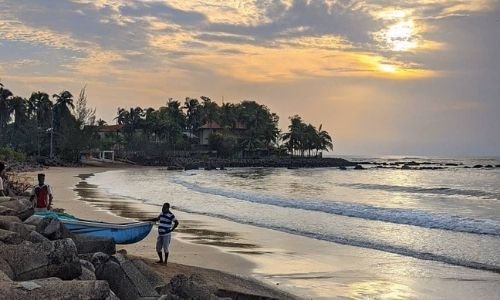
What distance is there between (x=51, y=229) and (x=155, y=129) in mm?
105725

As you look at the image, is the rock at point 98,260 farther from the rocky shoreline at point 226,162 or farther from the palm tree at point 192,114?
the palm tree at point 192,114

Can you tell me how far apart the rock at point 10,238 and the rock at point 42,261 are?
0.70m

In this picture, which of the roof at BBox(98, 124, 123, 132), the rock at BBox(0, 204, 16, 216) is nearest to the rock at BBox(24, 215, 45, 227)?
→ the rock at BBox(0, 204, 16, 216)

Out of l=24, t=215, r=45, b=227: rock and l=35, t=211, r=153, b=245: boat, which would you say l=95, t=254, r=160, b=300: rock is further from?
l=35, t=211, r=153, b=245: boat

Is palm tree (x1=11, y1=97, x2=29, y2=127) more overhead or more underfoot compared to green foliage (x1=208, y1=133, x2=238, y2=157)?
more overhead

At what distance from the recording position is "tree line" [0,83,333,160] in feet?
285

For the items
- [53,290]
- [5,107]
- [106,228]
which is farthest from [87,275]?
[5,107]

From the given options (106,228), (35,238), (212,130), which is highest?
(212,130)

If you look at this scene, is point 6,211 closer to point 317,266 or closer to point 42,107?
point 317,266

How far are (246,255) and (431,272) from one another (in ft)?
15.7

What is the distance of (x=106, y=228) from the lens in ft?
39.3

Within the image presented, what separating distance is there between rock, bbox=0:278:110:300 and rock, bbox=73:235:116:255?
3800 millimetres

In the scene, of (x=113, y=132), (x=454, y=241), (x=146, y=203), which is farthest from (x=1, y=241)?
(x=113, y=132)

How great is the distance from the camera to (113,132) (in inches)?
4692
